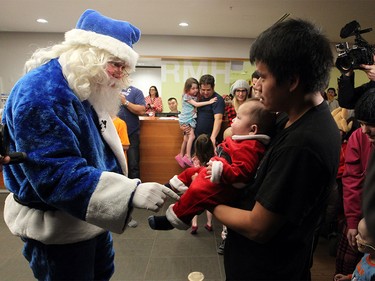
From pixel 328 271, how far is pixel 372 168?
244 centimetres

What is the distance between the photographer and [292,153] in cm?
70

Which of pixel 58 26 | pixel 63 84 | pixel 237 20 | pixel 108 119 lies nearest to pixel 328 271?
pixel 108 119

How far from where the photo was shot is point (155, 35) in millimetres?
6949

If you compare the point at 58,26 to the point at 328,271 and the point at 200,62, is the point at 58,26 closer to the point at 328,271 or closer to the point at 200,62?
the point at 200,62

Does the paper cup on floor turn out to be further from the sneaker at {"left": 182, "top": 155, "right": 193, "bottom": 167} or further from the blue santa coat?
the sneaker at {"left": 182, "top": 155, "right": 193, "bottom": 167}

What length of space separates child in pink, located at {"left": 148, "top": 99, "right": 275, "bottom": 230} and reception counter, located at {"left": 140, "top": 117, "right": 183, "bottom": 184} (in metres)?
2.82

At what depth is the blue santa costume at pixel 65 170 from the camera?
0.89m

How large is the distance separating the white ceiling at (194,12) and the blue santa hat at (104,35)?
380 cm

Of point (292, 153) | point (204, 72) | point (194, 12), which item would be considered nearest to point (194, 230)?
point (292, 153)

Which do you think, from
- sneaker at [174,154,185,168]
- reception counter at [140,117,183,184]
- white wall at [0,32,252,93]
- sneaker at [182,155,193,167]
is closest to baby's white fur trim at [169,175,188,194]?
sneaker at [182,155,193,167]

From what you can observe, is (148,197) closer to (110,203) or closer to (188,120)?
(110,203)

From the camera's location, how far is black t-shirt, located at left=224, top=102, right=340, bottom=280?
0.70 meters

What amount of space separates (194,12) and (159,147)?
292 cm

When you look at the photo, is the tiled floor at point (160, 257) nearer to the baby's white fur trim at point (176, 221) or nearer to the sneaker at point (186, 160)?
the sneaker at point (186, 160)
